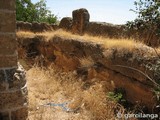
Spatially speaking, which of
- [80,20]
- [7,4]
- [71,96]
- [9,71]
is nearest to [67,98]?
[71,96]

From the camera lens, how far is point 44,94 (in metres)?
5.54

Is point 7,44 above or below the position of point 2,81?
above

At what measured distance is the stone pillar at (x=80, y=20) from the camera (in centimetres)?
1167

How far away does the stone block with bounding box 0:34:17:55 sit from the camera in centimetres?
305

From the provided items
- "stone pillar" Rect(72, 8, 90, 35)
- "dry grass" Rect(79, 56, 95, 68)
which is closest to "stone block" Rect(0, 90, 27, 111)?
"dry grass" Rect(79, 56, 95, 68)

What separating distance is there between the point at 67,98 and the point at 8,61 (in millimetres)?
2651

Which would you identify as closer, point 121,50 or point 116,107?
point 116,107

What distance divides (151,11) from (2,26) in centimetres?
247

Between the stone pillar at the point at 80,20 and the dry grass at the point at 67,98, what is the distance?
204 inches

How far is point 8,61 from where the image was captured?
122 inches

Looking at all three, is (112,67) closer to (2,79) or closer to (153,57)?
(153,57)

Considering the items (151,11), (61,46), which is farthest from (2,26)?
(61,46)

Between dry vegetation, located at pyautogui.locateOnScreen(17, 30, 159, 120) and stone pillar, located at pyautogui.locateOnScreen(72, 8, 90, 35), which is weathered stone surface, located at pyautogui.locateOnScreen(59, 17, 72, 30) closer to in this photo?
stone pillar, located at pyautogui.locateOnScreen(72, 8, 90, 35)

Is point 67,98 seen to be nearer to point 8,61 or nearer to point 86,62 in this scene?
point 86,62
